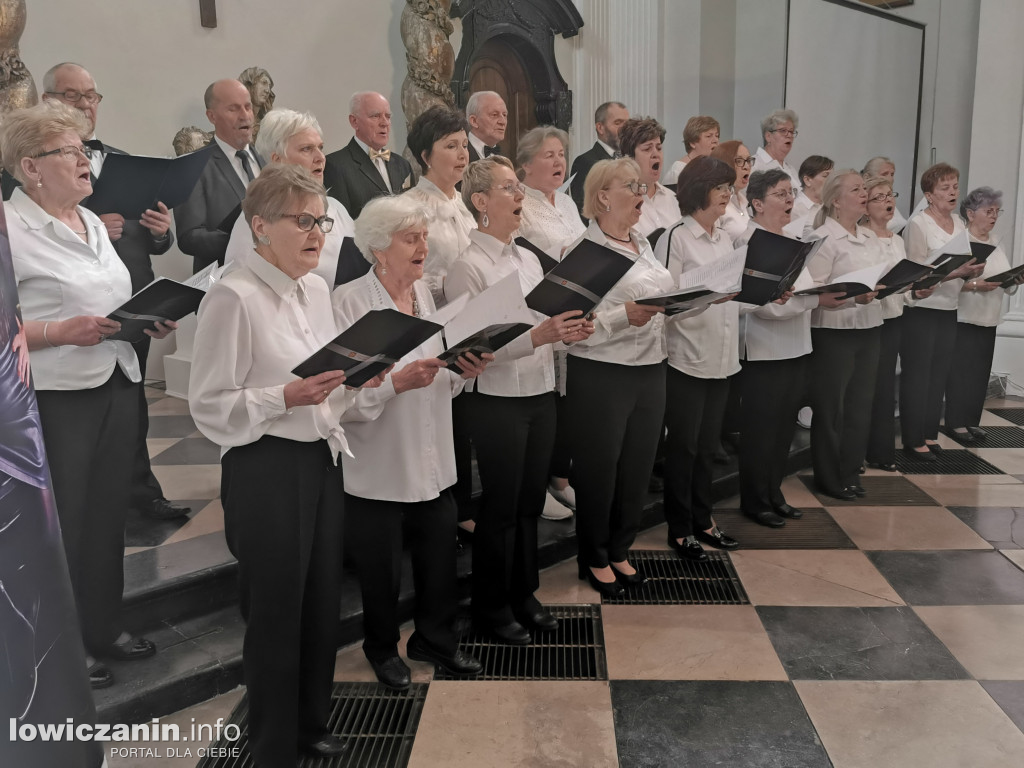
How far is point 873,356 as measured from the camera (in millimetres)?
4336

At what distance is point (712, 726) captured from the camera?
2400mm

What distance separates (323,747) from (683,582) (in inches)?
65.4

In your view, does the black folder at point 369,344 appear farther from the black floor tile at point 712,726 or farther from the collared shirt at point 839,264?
the collared shirt at point 839,264

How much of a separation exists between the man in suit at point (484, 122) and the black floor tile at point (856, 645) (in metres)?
2.47

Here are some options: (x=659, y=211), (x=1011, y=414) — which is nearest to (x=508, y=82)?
(x=659, y=211)

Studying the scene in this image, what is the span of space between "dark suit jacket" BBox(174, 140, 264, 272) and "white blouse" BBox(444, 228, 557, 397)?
0.95m

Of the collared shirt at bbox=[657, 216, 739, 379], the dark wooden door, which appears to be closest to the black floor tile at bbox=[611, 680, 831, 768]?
the collared shirt at bbox=[657, 216, 739, 379]

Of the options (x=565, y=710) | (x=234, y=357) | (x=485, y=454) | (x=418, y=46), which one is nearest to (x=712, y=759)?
(x=565, y=710)

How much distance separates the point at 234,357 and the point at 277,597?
558mm

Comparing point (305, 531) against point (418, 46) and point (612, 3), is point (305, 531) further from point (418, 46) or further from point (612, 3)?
point (612, 3)

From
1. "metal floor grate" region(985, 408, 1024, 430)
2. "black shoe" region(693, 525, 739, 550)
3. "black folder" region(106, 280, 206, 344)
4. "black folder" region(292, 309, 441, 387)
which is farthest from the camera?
"metal floor grate" region(985, 408, 1024, 430)

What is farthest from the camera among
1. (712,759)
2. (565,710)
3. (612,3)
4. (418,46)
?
(612,3)

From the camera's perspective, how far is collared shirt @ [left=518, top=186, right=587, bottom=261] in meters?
3.37

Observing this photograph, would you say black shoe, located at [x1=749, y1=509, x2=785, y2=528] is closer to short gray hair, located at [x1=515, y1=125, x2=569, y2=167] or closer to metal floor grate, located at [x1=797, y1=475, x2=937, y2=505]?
metal floor grate, located at [x1=797, y1=475, x2=937, y2=505]
